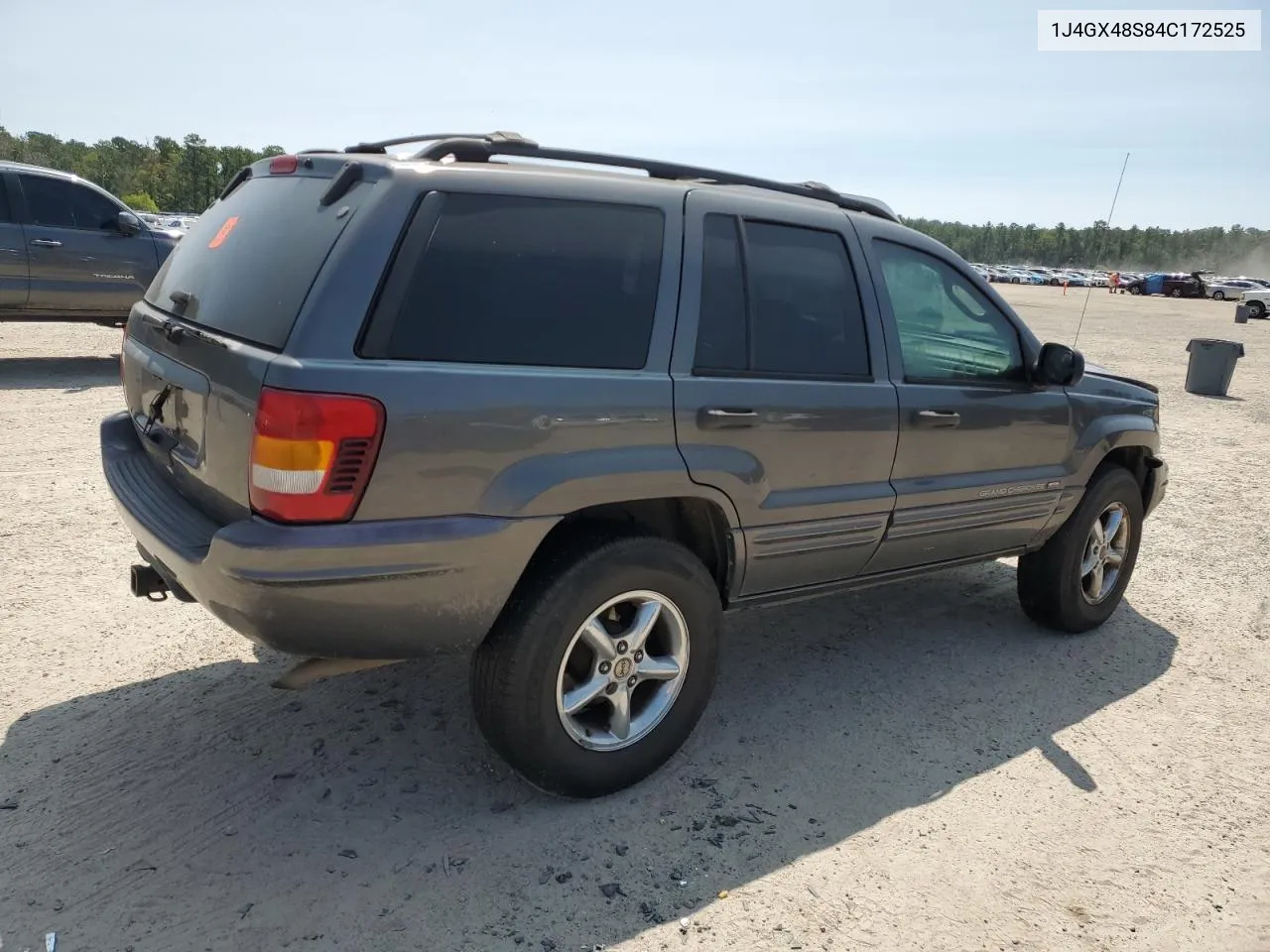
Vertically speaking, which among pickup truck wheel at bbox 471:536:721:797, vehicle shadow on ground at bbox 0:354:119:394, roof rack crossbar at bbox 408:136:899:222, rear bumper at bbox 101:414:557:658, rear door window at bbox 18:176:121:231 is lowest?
vehicle shadow on ground at bbox 0:354:119:394

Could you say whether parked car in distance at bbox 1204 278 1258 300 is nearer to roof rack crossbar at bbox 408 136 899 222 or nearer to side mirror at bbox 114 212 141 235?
side mirror at bbox 114 212 141 235

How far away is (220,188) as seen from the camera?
44.2m

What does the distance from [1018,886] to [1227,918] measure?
576 mm

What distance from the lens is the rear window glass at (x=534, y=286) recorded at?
2592 millimetres

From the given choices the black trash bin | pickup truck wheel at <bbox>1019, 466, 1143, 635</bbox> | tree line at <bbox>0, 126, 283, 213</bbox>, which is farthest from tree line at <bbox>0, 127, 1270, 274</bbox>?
pickup truck wheel at <bbox>1019, 466, 1143, 635</bbox>

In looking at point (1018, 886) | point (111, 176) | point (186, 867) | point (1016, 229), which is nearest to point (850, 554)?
point (1018, 886)

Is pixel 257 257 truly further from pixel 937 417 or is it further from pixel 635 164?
pixel 937 417

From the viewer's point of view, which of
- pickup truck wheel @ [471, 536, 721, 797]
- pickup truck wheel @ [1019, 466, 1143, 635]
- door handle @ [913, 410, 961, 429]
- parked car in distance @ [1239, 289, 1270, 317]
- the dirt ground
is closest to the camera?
the dirt ground

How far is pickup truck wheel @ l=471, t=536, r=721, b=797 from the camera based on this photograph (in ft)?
9.10

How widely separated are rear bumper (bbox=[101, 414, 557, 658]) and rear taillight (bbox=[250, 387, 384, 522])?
6cm

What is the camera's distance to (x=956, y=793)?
10.5ft

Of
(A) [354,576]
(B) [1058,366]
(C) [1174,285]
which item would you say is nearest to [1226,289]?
(C) [1174,285]

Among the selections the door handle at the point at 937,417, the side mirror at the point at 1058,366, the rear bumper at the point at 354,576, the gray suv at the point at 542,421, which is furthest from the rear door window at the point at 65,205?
the side mirror at the point at 1058,366

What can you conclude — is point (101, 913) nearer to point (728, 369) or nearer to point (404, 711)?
point (404, 711)
